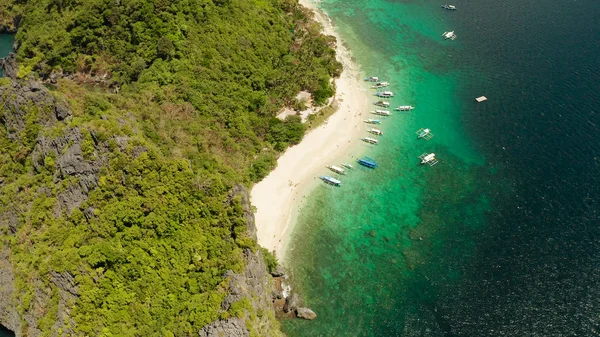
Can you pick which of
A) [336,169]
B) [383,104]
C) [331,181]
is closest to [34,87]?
[331,181]

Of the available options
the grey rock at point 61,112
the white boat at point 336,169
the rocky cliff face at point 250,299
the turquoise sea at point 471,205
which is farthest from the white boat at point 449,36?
the grey rock at point 61,112

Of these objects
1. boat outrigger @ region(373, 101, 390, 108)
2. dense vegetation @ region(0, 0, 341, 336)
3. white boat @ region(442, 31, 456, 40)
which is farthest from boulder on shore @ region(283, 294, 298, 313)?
white boat @ region(442, 31, 456, 40)

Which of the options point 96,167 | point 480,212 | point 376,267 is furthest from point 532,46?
point 96,167

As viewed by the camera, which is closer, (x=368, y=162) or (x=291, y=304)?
(x=291, y=304)

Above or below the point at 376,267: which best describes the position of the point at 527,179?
above

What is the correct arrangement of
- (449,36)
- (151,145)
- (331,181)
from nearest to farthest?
(151,145), (331,181), (449,36)

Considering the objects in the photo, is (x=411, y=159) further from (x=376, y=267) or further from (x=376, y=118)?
(x=376, y=267)

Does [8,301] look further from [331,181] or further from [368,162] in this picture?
[368,162]
